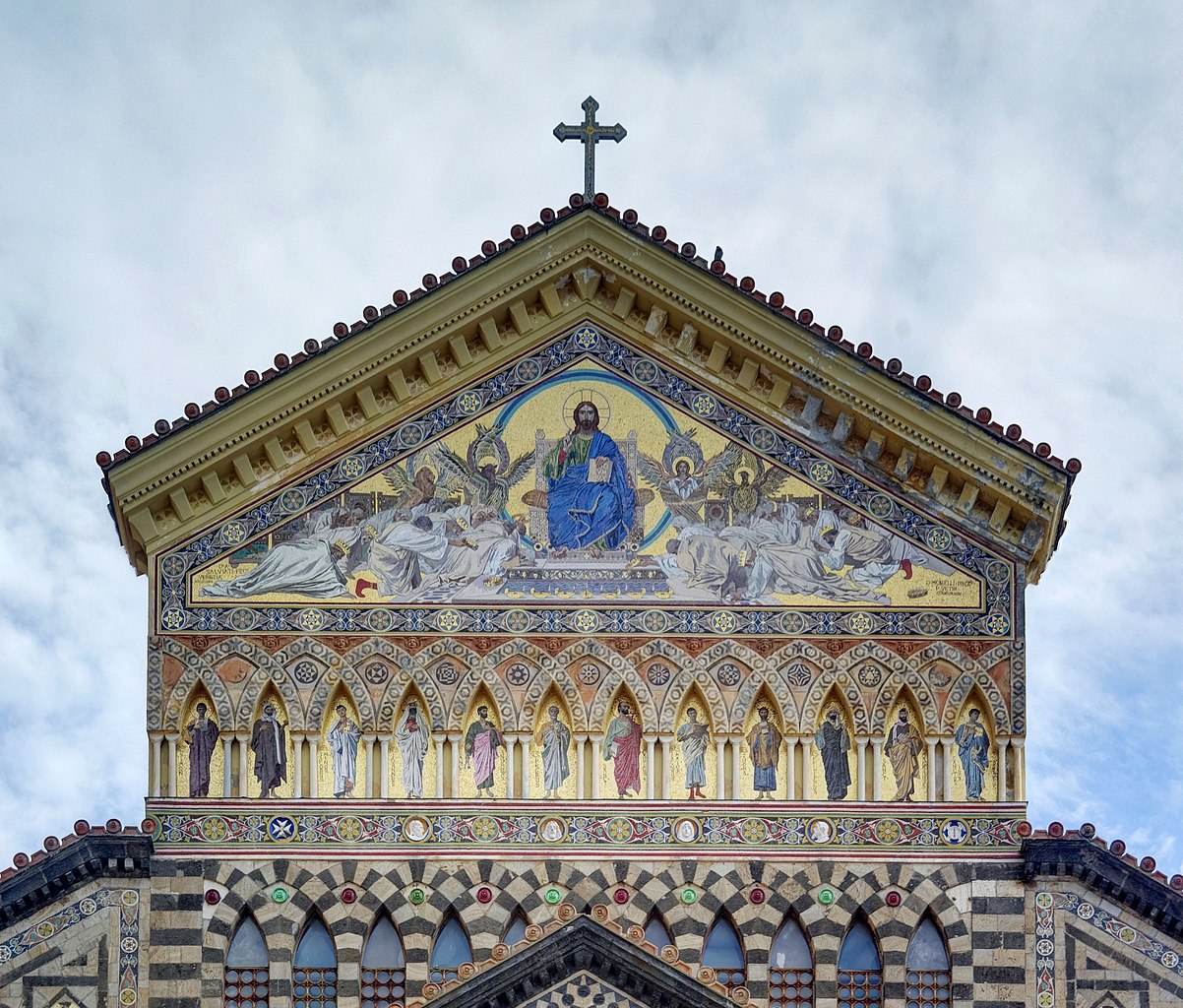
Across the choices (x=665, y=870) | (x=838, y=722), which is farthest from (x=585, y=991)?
(x=838, y=722)

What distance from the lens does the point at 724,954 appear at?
35000 mm

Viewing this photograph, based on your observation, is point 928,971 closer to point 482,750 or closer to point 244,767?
point 482,750

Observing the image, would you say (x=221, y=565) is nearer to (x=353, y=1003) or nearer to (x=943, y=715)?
(x=353, y=1003)

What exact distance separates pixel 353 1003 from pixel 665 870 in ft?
12.2

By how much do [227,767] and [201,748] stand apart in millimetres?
372


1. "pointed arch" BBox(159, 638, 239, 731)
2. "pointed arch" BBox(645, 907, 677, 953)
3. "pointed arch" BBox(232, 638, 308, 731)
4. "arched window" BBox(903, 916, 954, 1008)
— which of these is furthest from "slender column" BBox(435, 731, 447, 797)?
"arched window" BBox(903, 916, 954, 1008)

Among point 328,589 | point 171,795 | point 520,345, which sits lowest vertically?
point 171,795

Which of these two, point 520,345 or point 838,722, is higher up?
point 520,345

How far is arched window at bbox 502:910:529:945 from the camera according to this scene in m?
34.9

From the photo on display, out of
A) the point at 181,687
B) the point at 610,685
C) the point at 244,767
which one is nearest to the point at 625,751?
the point at 610,685

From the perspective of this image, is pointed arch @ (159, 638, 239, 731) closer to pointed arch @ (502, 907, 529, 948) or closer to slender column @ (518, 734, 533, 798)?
slender column @ (518, 734, 533, 798)

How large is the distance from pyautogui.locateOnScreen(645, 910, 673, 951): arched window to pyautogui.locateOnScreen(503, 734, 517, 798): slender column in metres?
2.10

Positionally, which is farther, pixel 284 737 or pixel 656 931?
pixel 284 737

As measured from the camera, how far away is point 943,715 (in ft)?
117
